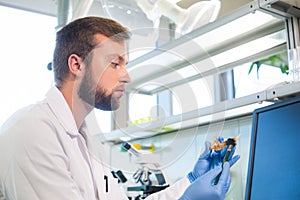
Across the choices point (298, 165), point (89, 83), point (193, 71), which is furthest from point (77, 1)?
point (298, 165)

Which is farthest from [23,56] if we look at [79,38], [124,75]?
[124,75]

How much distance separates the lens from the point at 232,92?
7.34 feet

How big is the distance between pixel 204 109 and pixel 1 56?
1.42 meters

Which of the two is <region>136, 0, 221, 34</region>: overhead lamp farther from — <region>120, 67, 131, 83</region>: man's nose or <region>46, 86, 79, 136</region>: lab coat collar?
<region>46, 86, 79, 136</region>: lab coat collar

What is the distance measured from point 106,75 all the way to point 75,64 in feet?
0.53

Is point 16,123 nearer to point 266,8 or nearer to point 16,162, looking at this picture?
point 16,162

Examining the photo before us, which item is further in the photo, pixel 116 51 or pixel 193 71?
pixel 193 71

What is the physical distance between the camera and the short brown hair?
1.10m

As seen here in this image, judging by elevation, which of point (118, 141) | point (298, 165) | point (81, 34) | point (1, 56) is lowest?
point (298, 165)

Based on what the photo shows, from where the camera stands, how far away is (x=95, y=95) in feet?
3.49

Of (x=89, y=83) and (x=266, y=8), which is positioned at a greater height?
(x=266, y=8)

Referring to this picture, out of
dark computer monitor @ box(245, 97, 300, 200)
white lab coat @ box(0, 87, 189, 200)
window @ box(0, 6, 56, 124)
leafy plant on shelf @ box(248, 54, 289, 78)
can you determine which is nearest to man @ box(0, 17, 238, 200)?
white lab coat @ box(0, 87, 189, 200)

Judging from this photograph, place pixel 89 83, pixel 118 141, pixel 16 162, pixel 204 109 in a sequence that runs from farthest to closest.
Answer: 1. pixel 118 141
2. pixel 204 109
3. pixel 89 83
4. pixel 16 162

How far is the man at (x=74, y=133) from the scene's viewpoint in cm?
92
